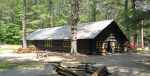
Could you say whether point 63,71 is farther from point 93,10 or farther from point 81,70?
point 93,10

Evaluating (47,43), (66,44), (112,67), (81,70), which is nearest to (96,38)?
(66,44)

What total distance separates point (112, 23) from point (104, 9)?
41054 millimetres

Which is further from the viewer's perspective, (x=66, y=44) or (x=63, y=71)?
(x=66, y=44)

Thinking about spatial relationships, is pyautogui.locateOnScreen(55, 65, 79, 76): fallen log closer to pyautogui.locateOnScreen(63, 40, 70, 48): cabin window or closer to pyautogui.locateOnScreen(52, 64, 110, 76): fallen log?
pyautogui.locateOnScreen(52, 64, 110, 76): fallen log

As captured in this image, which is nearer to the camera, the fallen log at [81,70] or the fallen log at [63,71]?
the fallen log at [81,70]

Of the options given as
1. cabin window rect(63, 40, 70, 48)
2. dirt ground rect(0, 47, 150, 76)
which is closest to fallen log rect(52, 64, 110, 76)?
dirt ground rect(0, 47, 150, 76)

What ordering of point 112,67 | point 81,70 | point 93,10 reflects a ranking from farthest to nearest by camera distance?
point 93,10 → point 112,67 → point 81,70

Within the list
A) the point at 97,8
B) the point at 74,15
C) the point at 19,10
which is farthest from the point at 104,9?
the point at 74,15

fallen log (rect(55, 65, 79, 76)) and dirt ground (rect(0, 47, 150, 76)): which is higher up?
fallen log (rect(55, 65, 79, 76))

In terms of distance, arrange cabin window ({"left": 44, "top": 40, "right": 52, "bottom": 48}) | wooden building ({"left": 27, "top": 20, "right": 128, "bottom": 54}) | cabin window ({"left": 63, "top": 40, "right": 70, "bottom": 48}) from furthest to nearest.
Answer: cabin window ({"left": 44, "top": 40, "right": 52, "bottom": 48})
cabin window ({"left": 63, "top": 40, "right": 70, "bottom": 48})
wooden building ({"left": 27, "top": 20, "right": 128, "bottom": 54})

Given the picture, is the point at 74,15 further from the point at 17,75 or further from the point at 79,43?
the point at 17,75

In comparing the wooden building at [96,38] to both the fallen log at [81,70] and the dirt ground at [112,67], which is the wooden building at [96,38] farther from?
the fallen log at [81,70]

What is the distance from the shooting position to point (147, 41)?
71.2 m

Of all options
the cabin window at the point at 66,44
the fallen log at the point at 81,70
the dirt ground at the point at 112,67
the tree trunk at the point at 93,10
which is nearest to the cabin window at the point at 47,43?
the cabin window at the point at 66,44
